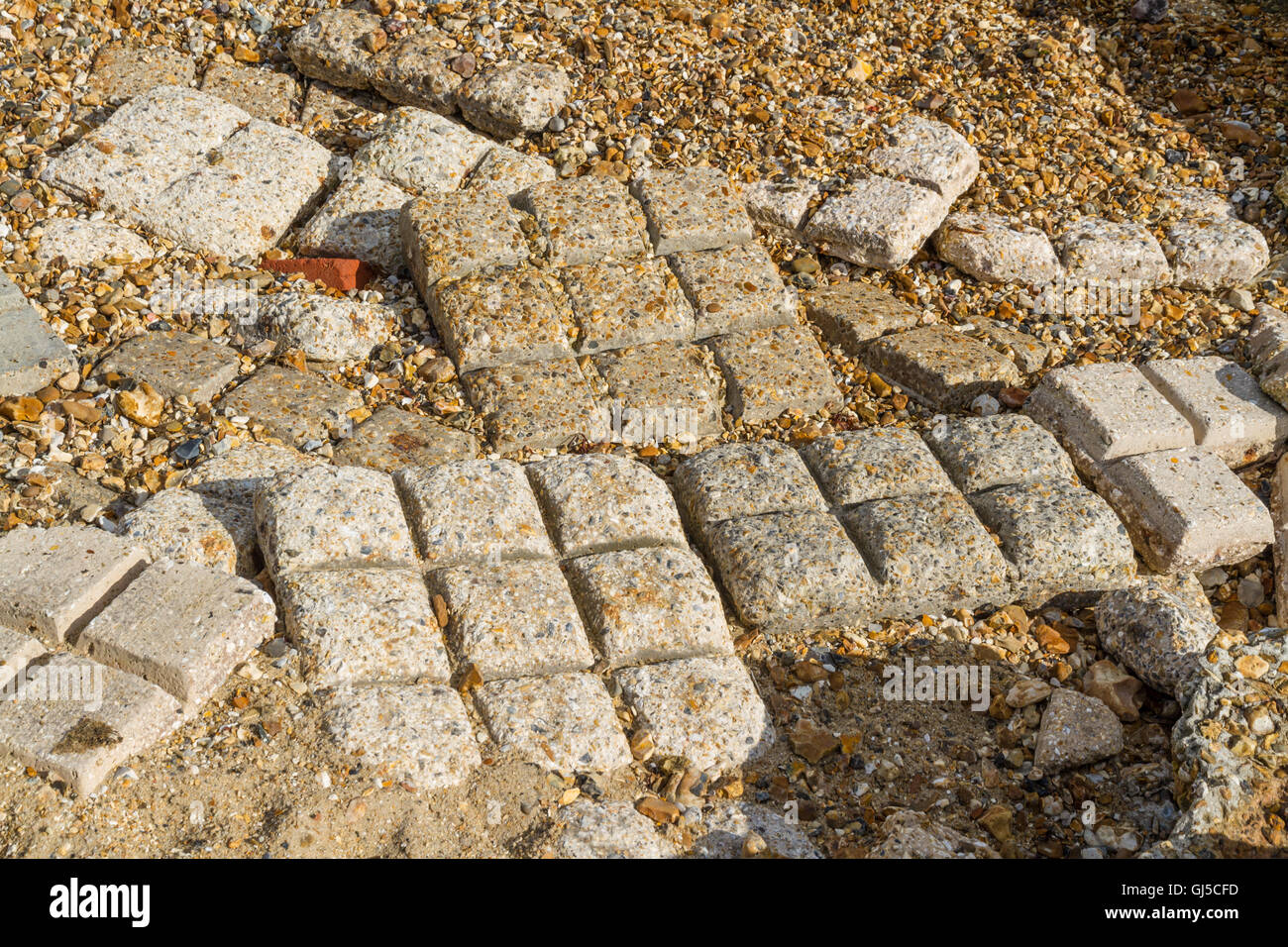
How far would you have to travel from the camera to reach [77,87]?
5488 millimetres

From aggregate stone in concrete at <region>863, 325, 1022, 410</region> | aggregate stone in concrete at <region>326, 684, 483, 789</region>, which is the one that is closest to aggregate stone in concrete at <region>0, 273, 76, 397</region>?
aggregate stone in concrete at <region>326, 684, 483, 789</region>

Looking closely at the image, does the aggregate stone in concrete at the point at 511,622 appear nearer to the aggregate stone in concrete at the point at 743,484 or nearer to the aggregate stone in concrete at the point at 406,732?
the aggregate stone in concrete at the point at 406,732

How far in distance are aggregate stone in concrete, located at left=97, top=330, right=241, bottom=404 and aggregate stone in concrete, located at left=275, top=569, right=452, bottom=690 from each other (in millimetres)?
1208

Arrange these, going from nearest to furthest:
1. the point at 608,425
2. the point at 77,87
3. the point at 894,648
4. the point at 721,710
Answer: the point at 721,710
the point at 894,648
the point at 608,425
the point at 77,87

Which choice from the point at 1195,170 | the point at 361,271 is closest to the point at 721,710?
the point at 361,271

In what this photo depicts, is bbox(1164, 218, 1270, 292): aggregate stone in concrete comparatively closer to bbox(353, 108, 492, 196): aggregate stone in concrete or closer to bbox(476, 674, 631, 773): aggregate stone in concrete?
bbox(353, 108, 492, 196): aggregate stone in concrete

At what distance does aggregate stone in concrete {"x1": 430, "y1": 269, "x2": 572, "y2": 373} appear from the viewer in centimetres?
442

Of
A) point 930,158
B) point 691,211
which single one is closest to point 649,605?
point 691,211

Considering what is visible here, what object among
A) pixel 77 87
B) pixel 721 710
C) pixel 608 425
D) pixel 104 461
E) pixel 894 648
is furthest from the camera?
pixel 77 87

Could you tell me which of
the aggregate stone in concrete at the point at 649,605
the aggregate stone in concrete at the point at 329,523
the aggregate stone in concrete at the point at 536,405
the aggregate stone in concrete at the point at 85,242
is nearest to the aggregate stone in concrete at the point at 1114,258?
the aggregate stone in concrete at the point at 536,405

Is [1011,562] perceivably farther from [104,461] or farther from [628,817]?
[104,461]

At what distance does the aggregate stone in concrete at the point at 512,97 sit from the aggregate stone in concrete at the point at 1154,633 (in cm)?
322

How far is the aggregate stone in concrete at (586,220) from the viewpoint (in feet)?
15.6
